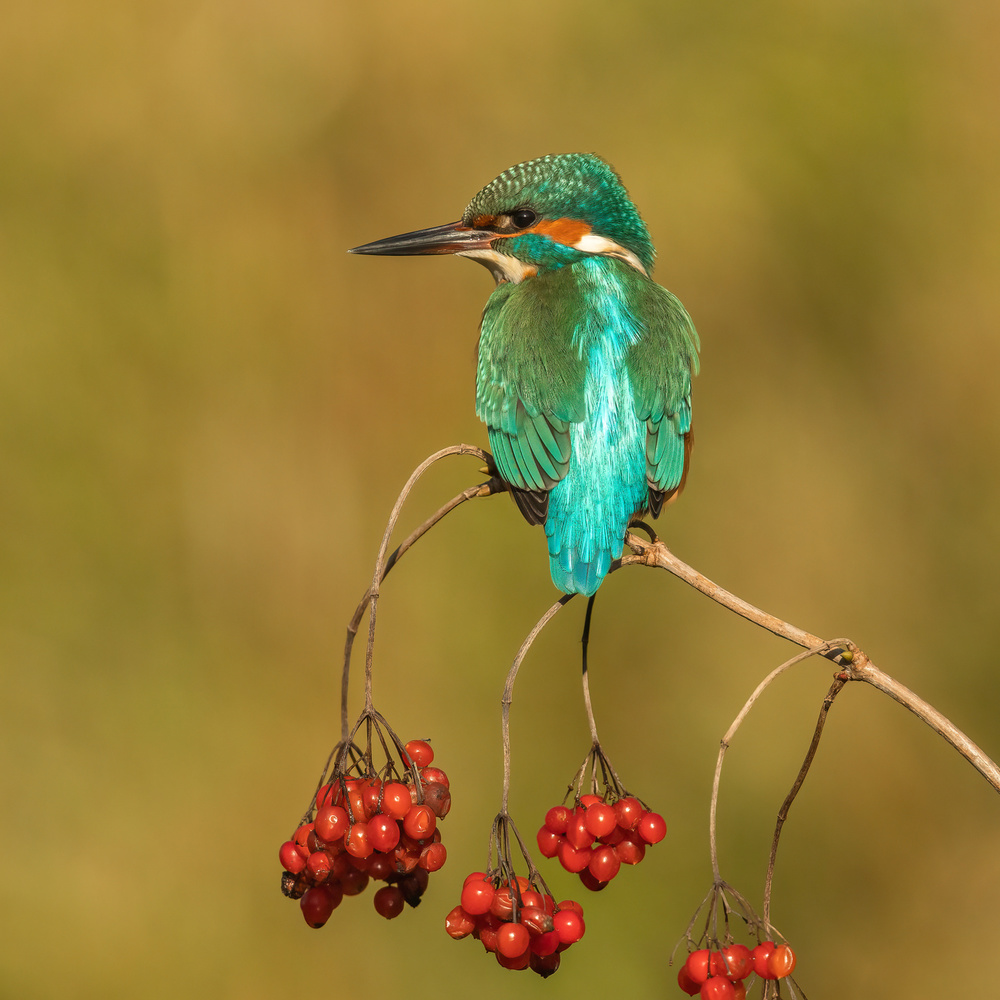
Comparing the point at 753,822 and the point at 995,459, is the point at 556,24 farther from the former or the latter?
the point at 753,822

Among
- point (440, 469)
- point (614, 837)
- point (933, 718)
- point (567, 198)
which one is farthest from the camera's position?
point (440, 469)

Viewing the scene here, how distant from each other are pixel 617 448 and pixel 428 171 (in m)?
2.05

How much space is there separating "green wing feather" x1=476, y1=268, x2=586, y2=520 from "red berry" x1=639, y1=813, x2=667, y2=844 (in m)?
0.56

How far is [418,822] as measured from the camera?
157cm

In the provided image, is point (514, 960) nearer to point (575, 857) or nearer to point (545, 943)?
point (545, 943)

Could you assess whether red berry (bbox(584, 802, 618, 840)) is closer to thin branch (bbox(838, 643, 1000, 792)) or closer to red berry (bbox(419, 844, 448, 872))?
red berry (bbox(419, 844, 448, 872))

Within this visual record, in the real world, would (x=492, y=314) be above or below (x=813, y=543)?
above

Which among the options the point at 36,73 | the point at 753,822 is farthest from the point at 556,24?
the point at 753,822

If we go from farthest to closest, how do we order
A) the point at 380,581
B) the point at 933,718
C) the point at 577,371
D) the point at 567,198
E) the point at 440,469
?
the point at 440,469, the point at 567,198, the point at 577,371, the point at 380,581, the point at 933,718

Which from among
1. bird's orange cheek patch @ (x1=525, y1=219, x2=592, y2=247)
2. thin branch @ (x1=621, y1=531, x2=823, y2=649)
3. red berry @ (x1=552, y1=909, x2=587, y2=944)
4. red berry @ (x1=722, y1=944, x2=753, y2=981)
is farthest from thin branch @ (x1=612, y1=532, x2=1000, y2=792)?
Answer: bird's orange cheek patch @ (x1=525, y1=219, x2=592, y2=247)

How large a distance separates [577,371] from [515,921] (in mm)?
1005

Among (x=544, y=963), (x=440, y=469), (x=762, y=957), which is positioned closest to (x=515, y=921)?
(x=544, y=963)

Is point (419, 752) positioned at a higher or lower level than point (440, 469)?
lower

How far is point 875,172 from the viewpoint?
12.2 ft
